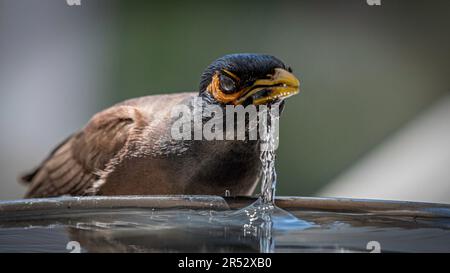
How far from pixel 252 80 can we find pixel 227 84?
0.39ft

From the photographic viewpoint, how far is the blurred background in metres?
6.47

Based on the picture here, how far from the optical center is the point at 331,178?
627 cm

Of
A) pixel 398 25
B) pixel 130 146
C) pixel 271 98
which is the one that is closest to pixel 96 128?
pixel 130 146

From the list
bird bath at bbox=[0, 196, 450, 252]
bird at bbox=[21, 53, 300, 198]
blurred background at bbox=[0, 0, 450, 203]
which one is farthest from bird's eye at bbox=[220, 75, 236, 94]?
blurred background at bbox=[0, 0, 450, 203]

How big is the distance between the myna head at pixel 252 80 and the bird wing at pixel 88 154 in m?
0.70

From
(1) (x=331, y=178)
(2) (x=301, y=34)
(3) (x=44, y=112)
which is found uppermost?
(2) (x=301, y=34)

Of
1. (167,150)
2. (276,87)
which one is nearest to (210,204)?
(276,87)

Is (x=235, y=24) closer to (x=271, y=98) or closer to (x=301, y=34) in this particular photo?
(x=301, y=34)

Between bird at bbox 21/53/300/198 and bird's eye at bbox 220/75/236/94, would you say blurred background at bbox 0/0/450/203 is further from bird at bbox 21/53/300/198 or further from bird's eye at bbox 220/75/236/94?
bird's eye at bbox 220/75/236/94

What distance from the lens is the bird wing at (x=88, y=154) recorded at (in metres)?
3.68

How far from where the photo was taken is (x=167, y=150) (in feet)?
11.1

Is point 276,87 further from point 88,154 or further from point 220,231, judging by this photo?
point 88,154
